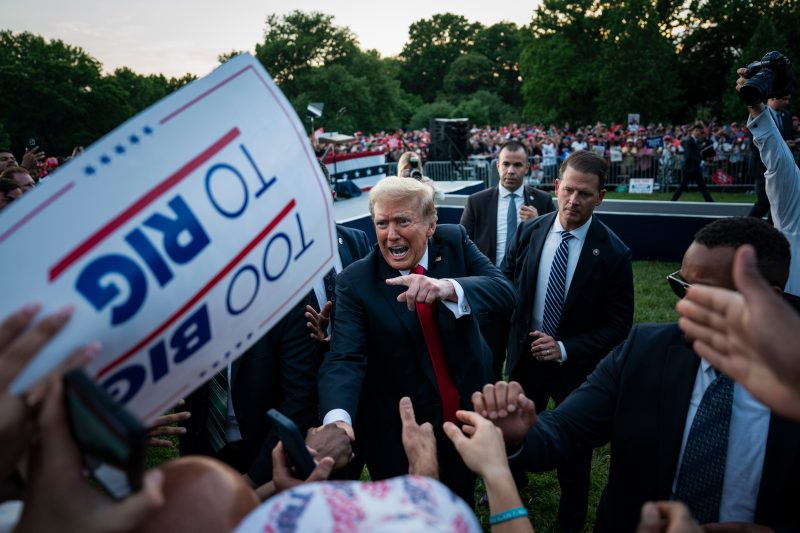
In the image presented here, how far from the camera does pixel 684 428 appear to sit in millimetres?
1889

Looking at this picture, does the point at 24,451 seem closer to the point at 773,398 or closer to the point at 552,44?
the point at 773,398

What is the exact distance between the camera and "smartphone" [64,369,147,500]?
0.81 meters

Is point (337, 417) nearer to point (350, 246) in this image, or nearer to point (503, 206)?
point (350, 246)

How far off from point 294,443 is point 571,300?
2.69m

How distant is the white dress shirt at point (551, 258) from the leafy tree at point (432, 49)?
286ft

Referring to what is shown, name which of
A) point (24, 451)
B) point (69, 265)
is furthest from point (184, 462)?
point (69, 265)

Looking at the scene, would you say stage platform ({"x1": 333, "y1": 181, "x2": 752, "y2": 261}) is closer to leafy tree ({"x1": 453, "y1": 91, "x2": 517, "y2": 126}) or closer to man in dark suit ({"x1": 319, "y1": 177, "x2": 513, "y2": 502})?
man in dark suit ({"x1": 319, "y1": 177, "x2": 513, "y2": 502})

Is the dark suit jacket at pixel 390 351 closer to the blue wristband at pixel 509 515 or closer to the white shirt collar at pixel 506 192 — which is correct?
the blue wristband at pixel 509 515

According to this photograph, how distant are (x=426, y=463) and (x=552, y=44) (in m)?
50.5

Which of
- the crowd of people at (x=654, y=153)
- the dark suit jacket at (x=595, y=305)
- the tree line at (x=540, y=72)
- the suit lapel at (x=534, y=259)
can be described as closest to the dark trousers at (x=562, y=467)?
the dark suit jacket at (x=595, y=305)

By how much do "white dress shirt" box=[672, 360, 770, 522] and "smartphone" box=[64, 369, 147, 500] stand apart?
1.79m

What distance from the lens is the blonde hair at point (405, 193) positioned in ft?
8.91

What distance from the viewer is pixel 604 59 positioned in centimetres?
4022

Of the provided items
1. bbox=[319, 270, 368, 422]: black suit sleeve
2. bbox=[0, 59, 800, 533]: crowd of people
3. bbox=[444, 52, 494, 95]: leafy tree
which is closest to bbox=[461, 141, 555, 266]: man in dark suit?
bbox=[0, 59, 800, 533]: crowd of people
